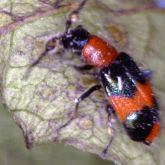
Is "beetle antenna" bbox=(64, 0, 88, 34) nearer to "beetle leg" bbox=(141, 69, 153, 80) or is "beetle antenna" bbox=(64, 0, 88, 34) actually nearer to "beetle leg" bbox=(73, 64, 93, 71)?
"beetle leg" bbox=(73, 64, 93, 71)

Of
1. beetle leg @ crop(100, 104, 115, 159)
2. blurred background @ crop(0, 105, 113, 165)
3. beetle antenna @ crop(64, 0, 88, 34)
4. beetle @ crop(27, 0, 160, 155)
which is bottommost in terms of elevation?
blurred background @ crop(0, 105, 113, 165)

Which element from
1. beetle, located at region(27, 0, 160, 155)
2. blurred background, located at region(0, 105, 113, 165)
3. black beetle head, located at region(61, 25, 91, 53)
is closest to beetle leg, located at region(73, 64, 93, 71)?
beetle, located at region(27, 0, 160, 155)

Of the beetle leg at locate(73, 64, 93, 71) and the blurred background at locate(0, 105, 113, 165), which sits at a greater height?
the beetle leg at locate(73, 64, 93, 71)

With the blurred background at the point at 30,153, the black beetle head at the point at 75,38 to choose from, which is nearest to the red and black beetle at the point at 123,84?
the black beetle head at the point at 75,38

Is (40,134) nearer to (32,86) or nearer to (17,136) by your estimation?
(32,86)

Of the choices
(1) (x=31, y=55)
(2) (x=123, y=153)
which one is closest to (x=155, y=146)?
(2) (x=123, y=153)

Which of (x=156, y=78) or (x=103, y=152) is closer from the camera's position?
(x=103, y=152)
